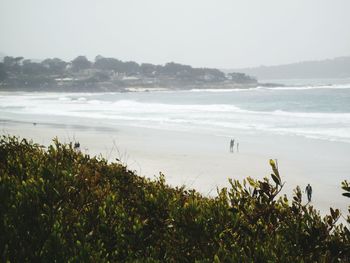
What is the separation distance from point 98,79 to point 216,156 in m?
133

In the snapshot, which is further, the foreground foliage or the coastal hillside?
the coastal hillside

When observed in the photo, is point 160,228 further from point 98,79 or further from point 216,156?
point 98,79

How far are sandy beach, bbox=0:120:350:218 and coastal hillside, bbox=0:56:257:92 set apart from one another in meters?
101

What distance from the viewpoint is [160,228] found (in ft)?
12.2

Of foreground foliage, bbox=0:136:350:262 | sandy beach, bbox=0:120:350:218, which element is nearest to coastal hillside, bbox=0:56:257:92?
sandy beach, bbox=0:120:350:218

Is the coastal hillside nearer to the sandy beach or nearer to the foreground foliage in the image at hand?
the sandy beach

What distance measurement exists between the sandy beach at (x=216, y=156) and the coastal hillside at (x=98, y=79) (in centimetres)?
10114

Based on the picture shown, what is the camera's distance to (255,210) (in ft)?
11.6

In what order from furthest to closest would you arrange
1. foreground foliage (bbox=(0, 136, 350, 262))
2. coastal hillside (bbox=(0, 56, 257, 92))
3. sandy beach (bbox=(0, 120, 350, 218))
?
coastal hillside (bbox=(0, 56, 257, 92)), sandy beach (bbox=(0, 120, 350, 218)), foreground foliage (bbox=(0, 136, 350, 262))

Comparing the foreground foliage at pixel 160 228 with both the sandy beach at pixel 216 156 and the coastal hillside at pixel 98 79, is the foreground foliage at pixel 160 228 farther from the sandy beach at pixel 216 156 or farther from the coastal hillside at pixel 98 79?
the coastal hillside at pixel 98 79

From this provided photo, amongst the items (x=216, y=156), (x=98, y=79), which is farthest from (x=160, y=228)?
(x=98, y=79)

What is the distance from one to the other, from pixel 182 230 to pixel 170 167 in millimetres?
17653

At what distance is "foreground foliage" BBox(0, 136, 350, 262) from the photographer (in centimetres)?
297

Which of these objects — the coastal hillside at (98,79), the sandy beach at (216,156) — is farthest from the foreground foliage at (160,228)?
the coastal hillside at (98,79)
